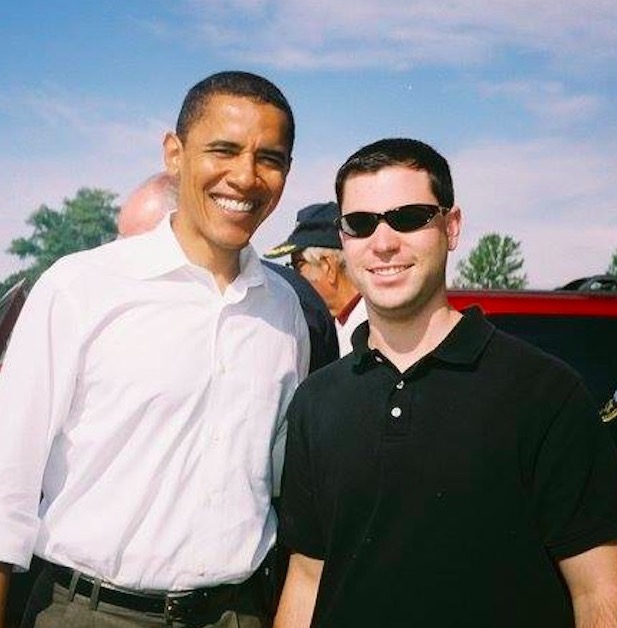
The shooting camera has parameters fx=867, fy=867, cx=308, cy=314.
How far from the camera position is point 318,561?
2221 mm

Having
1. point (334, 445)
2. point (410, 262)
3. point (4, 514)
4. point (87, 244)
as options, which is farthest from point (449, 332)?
point (87, 244)

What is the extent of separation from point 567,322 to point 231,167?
1.84 m

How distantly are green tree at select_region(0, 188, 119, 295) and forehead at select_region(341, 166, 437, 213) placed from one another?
402ft

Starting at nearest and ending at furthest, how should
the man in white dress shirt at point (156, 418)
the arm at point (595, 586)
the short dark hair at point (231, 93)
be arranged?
the arm at point (595, 586)
the man in white dress shirt at point (156, 418)
the short dark hair at point (231, 93)

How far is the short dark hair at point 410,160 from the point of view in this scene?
7.23 ft

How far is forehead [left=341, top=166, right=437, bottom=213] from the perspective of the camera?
2.19 meters

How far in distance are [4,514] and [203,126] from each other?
3.61 feet

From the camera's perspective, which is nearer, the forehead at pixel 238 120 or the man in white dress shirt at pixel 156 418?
the man in white dress shirt at pixel 156 418

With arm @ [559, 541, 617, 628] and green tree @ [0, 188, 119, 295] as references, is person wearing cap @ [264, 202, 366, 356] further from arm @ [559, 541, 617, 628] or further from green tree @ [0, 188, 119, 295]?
green tree @ [0, 188, 119, 295]

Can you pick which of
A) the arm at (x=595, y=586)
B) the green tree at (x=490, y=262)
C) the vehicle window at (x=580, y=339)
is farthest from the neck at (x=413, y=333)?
the green tree at (x=490, y=262)

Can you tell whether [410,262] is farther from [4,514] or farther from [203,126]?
[4,514]

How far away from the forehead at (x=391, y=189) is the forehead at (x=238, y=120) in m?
0.28

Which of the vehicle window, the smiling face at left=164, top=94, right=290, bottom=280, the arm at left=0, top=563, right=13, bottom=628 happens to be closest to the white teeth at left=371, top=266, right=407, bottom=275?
the smiling face at left=164, top=94, right=290, bottom=280

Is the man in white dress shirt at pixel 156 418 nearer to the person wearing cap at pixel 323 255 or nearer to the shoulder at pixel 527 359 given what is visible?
the shoulder at pixel 527 359
